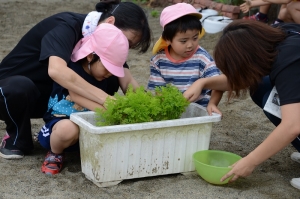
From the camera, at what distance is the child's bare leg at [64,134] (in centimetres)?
272

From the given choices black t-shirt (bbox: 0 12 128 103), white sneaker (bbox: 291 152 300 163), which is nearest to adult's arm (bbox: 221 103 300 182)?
white sneaker (bbox: 291 152 300 163)

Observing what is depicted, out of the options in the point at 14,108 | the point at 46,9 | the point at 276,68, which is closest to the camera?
the point at 276,68

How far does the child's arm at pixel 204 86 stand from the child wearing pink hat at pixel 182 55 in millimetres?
61

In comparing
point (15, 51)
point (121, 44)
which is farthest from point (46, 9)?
point (121, 44)

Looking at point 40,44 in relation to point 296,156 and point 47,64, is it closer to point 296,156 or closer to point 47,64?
point 47,64

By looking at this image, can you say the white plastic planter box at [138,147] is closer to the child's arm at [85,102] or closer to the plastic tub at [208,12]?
the child's arm at [85,102]

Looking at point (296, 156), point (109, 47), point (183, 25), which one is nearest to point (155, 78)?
point (183, 25)

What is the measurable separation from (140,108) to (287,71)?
26.9 inches

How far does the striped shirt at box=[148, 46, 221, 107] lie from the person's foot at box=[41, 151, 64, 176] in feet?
2.42

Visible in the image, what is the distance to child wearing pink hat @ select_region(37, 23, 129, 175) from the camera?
2752 millimetres

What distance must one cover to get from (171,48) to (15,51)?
88 cm

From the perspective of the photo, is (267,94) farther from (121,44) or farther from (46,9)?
(46,9)

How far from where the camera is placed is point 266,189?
2.76 m

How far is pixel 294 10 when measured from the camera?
521 cm
